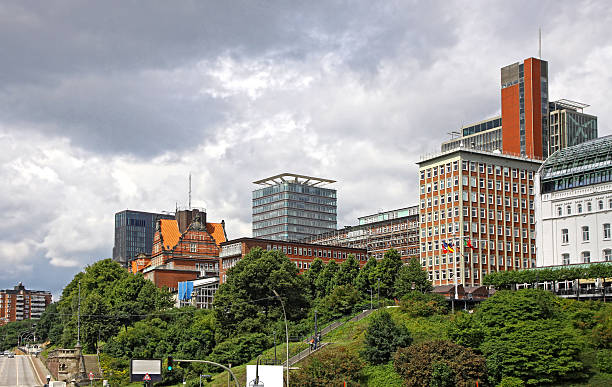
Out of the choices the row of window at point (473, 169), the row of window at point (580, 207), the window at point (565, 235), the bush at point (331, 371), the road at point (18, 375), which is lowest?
the road at point (18, 375)

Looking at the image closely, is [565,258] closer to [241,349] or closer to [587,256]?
[587,256]

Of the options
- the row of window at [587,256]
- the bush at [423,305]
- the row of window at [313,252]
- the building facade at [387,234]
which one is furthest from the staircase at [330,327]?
the building facade at [387,234]

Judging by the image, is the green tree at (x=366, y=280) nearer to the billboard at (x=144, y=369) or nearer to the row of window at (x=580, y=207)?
the row of window at (x=580, y=207)

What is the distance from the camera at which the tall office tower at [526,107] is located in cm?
18662

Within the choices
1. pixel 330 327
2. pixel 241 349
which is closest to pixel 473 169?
pixel 330 327

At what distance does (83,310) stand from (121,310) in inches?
309

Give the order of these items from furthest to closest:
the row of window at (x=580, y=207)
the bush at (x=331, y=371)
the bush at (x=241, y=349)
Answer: the bush at (x=241, y=349) → the row of window at (x=580, y=207) → the bush at (x=331, y=371)

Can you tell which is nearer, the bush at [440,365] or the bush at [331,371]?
the bush at [440,365]

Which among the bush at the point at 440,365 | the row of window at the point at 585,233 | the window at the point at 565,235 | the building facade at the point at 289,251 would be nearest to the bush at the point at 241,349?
the bush at the point at 440,365

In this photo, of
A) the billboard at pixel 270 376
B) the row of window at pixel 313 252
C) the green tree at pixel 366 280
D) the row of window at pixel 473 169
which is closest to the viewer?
the billboard at pixel 270 376

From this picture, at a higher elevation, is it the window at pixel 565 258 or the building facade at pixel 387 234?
the building facade at pixel 387 234

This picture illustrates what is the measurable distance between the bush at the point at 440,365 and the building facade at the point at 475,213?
181 feet

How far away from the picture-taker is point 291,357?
8744 centimetres

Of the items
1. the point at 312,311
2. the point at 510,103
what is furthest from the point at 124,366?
the point at 510,103
